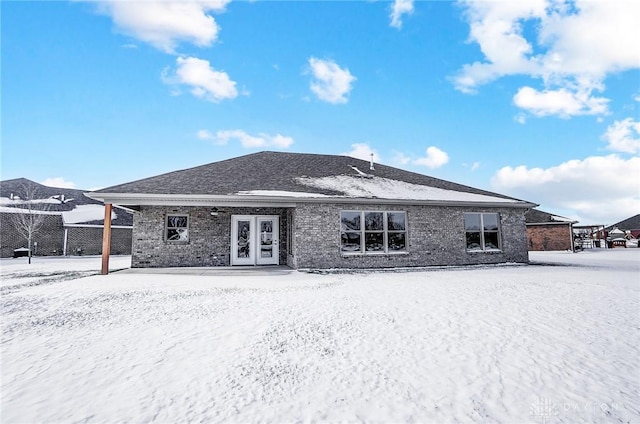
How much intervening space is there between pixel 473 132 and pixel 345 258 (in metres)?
12.1

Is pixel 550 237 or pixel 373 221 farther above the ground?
pixel 373 221

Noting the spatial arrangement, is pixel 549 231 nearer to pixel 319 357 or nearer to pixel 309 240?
pixel 309 240

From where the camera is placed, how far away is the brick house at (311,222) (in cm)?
1138

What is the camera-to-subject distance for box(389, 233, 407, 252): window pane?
12.5m

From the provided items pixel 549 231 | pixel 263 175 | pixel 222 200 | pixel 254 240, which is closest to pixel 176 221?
pixel 222 200

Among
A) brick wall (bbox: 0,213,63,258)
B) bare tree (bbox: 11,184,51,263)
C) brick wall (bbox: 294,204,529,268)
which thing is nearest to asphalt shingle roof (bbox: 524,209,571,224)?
brick wall (bbox: 294,204,529,268)

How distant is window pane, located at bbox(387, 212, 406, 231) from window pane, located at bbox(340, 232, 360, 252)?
1.45 meters

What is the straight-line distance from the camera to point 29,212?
21.2m

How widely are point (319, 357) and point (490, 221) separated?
1264 centimetres

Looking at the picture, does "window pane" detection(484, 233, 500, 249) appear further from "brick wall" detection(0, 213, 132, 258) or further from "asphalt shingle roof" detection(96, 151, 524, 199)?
"brick wall" detection(0, 213, 132, 258)

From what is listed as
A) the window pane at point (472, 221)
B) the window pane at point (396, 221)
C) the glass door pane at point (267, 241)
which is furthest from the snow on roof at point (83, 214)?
the window pane at point (472, 221)

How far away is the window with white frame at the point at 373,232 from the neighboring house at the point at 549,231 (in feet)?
65.0

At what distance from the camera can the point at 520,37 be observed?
39.9 ft

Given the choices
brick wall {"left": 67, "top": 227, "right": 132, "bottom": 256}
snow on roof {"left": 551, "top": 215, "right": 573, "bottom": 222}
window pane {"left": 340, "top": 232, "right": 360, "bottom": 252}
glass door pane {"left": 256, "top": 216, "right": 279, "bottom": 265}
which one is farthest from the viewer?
snow on roof {"left": 551, "top": 215, "right": 573, "bottom": 222}
